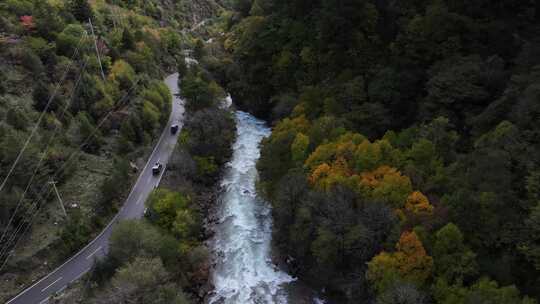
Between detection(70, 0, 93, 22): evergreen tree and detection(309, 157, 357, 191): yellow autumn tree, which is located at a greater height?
detection(70, 0, 93, 22): evergreen tree

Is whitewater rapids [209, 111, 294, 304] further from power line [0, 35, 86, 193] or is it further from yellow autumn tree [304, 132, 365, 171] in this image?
power line [0, 35, 86, 193]

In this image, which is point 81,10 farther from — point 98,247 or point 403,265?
point 403,265

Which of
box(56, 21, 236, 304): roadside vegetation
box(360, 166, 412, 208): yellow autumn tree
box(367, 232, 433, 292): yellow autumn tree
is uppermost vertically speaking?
box(360, 166, 412, 208): yellow autumn tree

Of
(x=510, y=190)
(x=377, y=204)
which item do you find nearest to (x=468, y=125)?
(x=510, y=190)

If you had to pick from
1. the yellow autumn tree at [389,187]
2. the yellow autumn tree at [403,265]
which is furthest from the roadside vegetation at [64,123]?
the yellow autumn tree at [403,265]

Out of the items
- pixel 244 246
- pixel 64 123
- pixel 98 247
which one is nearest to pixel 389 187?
pixel 244 246

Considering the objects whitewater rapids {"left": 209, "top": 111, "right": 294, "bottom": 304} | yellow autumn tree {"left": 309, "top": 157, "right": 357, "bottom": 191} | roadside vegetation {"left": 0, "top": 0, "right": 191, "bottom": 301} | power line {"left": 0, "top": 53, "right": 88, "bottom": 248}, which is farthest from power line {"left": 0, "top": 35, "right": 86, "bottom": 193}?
yellow autumn tree {"left": 309, "top": 157, "right": 357, "bottom": 191}
